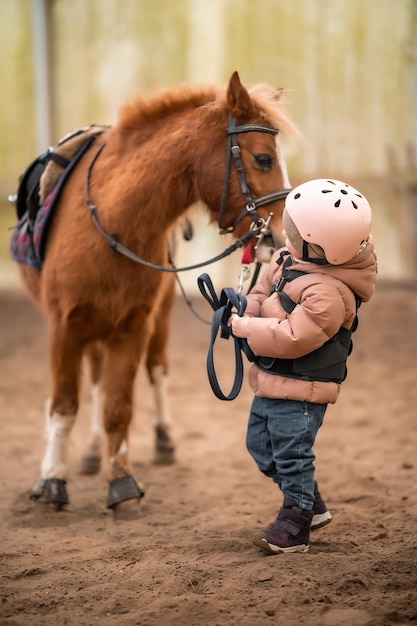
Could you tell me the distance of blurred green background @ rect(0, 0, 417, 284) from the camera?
795 centimetres

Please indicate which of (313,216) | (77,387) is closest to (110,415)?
(77,387)

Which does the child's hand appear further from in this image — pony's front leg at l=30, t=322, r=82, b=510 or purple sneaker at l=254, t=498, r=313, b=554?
pony's front leg at l=30, t=322, r=82, b=510

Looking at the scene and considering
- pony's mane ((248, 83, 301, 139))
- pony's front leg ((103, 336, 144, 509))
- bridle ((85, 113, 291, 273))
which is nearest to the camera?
bridle ((85, 113, 291, 273))

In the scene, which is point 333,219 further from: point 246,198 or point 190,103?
point 190,103

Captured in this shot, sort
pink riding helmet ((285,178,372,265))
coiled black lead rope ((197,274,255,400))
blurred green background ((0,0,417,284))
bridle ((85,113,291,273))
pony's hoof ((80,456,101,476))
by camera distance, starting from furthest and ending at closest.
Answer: blurred green background ((0,0,417,284)) < pony's hoof ((80,456,101,476)) < bridle ((85,113,291,273)) < coiled black lead rope ((197,274,255,400)) < pink riding helmet ((285,178,372,265))

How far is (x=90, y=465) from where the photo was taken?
14.6 feet

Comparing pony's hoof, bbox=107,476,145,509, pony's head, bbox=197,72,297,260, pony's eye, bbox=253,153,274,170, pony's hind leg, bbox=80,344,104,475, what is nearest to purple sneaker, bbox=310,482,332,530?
pony's hoof, bbox=107,476,145,509

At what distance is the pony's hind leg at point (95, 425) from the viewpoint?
4.46 meters

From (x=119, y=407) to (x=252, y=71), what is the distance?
5.84m

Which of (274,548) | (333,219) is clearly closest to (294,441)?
(274,548)

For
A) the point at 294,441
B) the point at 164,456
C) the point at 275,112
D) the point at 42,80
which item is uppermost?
the point at 42,80

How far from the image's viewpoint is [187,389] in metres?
6.07

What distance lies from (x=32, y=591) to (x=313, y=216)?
5.29 feet

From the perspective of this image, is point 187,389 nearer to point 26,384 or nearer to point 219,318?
point 26,384
